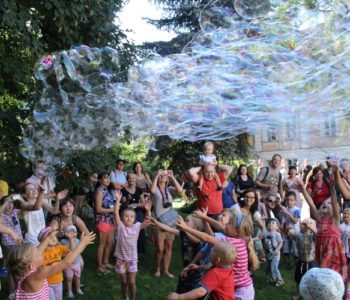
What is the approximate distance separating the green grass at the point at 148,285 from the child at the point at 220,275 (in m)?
3.14

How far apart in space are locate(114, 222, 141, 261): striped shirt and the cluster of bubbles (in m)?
1.34

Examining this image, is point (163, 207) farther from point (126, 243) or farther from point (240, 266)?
point (240, 266)

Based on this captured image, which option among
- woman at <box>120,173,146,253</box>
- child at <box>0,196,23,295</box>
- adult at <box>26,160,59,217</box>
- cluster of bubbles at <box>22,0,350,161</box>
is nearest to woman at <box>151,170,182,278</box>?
woman at <box>120,173,146,253</box>

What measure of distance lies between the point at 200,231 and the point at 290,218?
12.1 ft

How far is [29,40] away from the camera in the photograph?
8.29m

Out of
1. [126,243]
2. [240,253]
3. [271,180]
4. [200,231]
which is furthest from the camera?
[271,180]

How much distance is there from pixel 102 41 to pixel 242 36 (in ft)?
12.5

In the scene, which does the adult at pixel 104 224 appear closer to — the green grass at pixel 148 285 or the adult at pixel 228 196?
the green grass at pixel 148 285

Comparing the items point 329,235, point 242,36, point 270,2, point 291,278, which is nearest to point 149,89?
point 242,36

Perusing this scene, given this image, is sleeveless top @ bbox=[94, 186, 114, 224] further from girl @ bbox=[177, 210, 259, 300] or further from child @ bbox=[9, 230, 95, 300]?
child @ bbox=[9, 230, 95, 300]

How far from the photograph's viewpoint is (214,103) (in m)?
6.48

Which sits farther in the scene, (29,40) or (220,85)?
(29,40)

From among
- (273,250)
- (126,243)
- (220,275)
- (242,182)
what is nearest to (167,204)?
(126,243)

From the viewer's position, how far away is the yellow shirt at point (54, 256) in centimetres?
555
